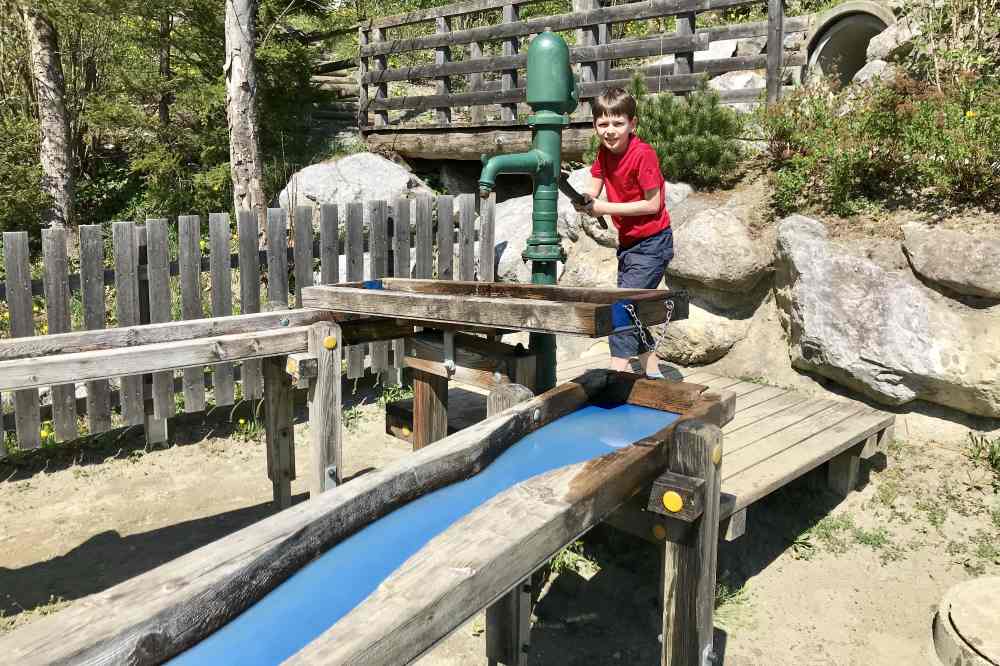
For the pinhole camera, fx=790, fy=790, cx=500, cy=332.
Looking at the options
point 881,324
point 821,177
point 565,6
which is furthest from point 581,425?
point 565,6

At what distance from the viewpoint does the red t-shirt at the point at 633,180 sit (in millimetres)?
3732

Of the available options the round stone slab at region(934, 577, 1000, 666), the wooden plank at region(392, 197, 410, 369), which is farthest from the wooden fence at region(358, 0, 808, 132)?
the round stone slab at region(934, 577, 1000, 666)

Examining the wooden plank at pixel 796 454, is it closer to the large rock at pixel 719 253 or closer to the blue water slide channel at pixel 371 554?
the blue water slide channel at pixel 371 554

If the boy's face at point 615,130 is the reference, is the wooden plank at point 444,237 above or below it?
below

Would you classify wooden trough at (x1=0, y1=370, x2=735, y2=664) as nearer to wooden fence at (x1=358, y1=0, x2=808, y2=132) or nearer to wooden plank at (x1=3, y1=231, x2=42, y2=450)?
wooden plank at (x1=3, y1=231, x2=42, y2=450)

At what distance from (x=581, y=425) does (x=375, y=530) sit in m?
1.02

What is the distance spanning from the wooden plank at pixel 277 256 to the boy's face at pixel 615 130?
2.86m

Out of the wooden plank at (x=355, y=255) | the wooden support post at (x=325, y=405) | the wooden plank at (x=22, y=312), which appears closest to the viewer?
the wooden support post at (x=325, y=405)

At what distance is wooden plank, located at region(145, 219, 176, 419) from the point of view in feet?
17.3

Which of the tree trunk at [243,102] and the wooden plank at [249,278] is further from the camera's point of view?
the tree trunk at [243,102]

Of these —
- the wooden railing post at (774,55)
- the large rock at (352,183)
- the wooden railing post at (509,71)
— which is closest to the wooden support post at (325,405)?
the wooden railing post at (774,55)

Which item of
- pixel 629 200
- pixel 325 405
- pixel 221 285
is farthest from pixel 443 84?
pixel 325 405

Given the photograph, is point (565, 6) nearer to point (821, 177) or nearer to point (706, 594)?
point (821, 177)

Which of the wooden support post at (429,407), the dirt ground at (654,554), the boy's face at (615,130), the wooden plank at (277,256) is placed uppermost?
the boy's face at (615,130)
